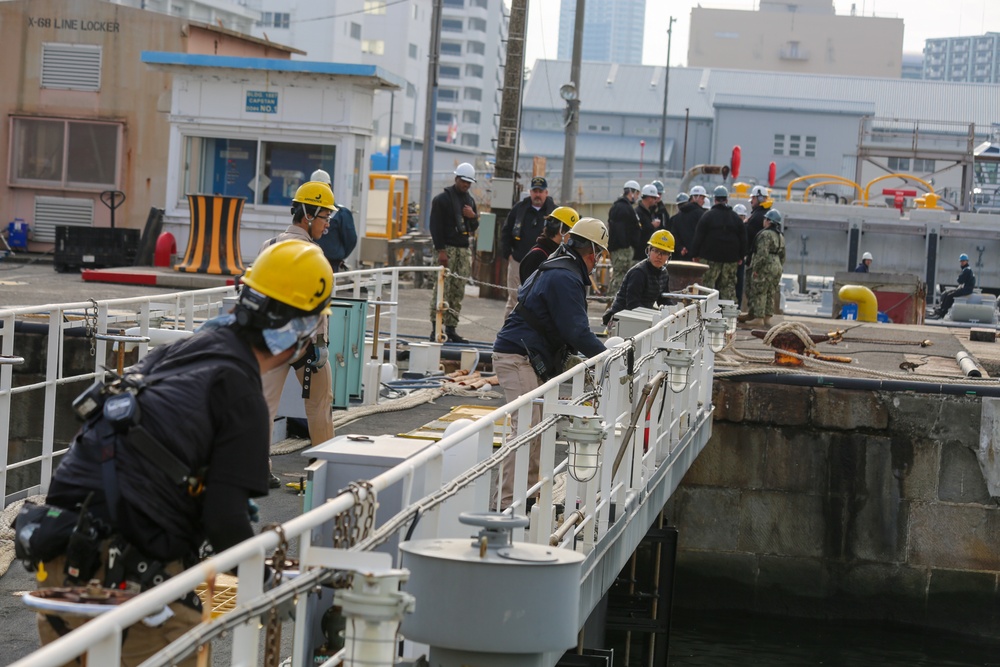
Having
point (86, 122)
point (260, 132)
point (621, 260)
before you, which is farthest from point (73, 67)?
point (621, 260)

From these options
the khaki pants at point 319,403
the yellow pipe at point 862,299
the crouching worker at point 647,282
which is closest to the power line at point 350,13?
the yellow pipe at point 862,299

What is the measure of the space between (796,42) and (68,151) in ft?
337

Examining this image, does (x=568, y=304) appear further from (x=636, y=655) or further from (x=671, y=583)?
(x=636, y=655)

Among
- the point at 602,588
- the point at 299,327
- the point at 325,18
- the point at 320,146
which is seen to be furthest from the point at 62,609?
the point at 325,18

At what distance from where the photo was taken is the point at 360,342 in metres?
11.4

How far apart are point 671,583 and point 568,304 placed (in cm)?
464

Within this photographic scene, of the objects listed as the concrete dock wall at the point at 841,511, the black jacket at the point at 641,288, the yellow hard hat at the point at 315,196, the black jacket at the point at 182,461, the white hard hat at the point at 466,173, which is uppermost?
the white hard hat at the point at 466,173

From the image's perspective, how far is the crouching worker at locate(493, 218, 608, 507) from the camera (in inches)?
297

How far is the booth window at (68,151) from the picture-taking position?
2566cm

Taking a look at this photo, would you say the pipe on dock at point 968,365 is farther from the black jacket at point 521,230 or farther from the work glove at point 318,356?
the work glove at point 318,356

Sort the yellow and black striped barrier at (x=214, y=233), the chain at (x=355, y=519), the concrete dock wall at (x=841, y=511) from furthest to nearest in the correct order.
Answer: the yellow and black striped barrier at (x=214, y=233) < the concrete dock wall at (x=841, y=511) < the chain at (x=355, y=519)

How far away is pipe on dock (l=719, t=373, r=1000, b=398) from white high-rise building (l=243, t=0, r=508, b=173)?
64474 millimetres

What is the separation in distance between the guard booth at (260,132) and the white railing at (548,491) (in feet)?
30.3

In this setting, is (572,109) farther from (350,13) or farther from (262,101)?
(350,13)
